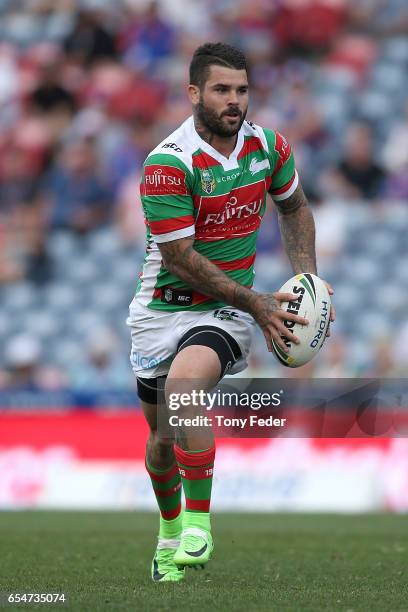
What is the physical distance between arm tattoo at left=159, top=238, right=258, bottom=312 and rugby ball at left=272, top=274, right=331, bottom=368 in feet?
0.73

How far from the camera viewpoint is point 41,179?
17.5m

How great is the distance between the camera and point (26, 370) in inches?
546

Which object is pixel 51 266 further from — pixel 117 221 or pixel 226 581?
pixel 226 581

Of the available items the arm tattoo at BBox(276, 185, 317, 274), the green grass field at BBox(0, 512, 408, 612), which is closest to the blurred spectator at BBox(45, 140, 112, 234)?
the green grass field at BBox(0, 512, 408, 612)

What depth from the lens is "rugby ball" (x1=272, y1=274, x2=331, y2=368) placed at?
20.3 feet

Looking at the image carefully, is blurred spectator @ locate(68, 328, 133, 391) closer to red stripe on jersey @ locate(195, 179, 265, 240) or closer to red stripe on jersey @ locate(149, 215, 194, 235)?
red stripe on jersey @ locate(195, 179, 265, 240)

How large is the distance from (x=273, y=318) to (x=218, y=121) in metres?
1.05

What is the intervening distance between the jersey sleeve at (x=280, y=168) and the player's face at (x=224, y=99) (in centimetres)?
40

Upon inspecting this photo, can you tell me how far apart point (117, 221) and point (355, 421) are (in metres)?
A: 9.51

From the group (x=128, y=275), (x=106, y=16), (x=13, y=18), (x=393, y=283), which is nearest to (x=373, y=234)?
(x=393, y=283)

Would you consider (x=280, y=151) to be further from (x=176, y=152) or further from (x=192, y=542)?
(x=192, y=542)

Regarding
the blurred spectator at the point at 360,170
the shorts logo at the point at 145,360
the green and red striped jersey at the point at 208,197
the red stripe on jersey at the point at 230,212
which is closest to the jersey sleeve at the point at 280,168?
the green and red striped jersey at the point at 208,197

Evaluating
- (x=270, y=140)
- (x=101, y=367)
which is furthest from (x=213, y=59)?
(x=101, y=367)

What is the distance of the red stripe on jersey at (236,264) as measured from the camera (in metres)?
6.53
